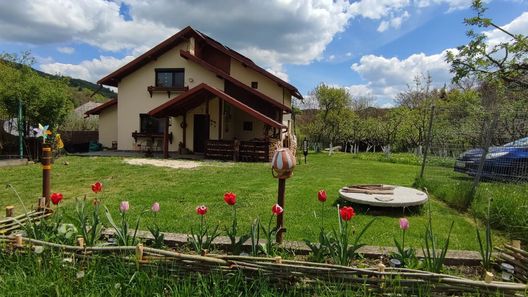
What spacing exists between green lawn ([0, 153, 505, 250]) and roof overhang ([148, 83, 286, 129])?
4.01 m

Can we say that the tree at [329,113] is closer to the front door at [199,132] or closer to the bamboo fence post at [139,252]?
the front door at [199,132]

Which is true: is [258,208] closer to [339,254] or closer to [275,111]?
[339,254]

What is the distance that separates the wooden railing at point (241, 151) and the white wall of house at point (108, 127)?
829cm

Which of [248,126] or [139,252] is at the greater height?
[248,126]

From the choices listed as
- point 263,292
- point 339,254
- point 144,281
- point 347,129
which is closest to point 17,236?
point 144,281

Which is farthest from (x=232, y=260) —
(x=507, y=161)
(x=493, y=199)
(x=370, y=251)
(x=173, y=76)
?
(x=173, y=76)

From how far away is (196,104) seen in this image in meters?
17.5

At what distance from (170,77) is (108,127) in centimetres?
538

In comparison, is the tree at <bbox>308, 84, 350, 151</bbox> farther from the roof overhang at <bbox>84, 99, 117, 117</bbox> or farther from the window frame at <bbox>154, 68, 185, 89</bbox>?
the roof overhang at <bbox>84, 99, 117, 117</bbox>

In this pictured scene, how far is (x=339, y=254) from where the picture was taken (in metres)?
2.60

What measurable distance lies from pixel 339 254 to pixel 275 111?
15759 millimetres

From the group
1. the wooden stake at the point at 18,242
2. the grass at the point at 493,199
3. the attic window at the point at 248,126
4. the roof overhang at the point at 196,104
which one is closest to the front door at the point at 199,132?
the roof overhang at the point at 196,104

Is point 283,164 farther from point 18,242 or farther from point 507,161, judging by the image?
point 507,161

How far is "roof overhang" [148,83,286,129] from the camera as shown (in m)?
14.6
